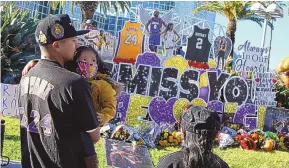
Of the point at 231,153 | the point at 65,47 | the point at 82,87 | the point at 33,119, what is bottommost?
the point at 231,153

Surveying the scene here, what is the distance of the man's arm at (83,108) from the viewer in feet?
7.34

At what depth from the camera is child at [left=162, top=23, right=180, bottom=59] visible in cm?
1001

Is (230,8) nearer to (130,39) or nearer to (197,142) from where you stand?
(130,39)

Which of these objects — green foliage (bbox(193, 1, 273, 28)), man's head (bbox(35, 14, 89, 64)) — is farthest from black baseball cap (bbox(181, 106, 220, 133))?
green foliage (bbox(193, 1, 273, 28))

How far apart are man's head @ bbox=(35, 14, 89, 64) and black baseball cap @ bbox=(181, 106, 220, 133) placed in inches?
31.2

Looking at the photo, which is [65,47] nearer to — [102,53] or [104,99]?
[104,99]

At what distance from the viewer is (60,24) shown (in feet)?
8.14

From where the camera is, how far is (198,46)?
1013 centimetres

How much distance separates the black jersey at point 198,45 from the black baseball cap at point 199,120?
25.8 feet

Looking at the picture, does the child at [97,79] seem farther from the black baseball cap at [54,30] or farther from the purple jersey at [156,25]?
the purple jersey at [156,25]

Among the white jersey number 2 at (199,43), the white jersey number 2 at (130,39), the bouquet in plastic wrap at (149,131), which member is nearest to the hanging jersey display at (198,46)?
the white jersey number 2 at (199,43)

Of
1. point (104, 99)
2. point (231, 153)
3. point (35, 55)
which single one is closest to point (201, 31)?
point (231, 153)

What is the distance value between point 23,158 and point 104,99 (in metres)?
1.49

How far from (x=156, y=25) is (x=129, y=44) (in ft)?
2.75
